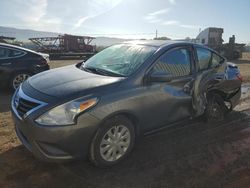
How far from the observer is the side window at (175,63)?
467 cm

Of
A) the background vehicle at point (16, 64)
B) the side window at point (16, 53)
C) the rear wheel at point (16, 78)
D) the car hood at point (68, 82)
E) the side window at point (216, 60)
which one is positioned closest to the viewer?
the car hood at point (68, 82)

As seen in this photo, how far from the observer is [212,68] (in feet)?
18.9

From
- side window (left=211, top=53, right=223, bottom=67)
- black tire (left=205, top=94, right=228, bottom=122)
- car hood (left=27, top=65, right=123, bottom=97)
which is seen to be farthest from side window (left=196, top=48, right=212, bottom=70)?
car hood (left=27, top=65, right=123, bottom=97)

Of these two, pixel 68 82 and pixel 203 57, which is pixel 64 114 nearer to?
pixel 68 82

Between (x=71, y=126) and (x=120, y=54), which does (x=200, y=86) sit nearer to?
(x=120, y=54)

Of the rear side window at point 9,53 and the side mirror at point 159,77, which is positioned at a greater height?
the rear side window at point 9,53

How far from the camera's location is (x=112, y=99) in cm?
389

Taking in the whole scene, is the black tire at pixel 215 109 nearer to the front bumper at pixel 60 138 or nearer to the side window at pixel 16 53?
the front bumper at pixel 60 138

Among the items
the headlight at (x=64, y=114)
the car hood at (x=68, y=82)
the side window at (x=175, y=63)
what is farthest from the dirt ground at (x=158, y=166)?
the side window at (x=175, y=63)

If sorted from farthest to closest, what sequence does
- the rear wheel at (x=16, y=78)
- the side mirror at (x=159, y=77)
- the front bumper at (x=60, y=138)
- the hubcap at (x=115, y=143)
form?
the rear wheel at (x=16, y=78)
the side mirror at (x=159, y=77)
the hubcap at (x=115, y=143)
the front bumper at (x=60, y=138)

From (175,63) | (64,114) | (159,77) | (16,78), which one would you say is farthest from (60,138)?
(16,78)

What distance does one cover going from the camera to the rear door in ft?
14.6

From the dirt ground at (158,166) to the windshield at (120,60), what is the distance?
1.26m

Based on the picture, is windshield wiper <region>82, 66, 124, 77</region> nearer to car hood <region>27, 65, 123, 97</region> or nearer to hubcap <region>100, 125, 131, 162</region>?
car hood <region>27, 65, 123, 97</region>
